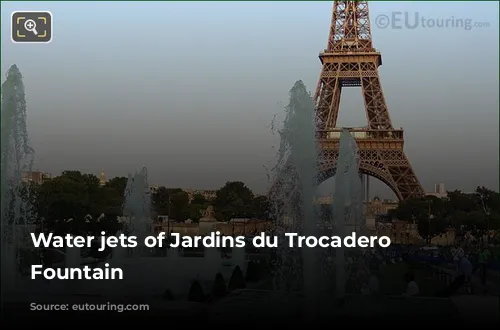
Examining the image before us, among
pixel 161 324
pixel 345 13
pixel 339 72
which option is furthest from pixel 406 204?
pixel 161 324

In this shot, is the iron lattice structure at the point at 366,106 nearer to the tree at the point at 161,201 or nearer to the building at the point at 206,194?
the tree at the point at 161,201

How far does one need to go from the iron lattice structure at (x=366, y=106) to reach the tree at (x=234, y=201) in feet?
62.8

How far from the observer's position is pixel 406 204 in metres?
56.8

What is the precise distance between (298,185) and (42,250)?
1054 centimetres

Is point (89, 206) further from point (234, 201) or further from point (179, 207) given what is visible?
point (234, 201)

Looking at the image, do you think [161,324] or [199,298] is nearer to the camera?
[161,324]

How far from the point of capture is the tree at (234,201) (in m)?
78.1

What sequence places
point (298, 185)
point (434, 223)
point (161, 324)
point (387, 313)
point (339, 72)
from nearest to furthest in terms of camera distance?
1. point (161, 324)
2. point (387, 313)
3. point (298, 185)
4. point (434, 223)
5. point (339, 72)

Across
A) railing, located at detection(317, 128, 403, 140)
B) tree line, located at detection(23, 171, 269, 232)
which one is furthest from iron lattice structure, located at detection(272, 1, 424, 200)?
tree line, located at detection(23, 171, 269, 232)

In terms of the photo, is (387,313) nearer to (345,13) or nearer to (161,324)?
(161,324)

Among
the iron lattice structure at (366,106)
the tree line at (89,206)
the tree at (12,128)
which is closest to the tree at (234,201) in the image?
the tree line at (89,206)

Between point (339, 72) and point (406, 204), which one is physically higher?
point (339, 72)

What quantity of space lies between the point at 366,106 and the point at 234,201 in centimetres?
2553

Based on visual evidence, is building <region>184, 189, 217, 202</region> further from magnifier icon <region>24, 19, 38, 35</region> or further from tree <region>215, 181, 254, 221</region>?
magnifier icon <region>24, 19, 38, 35</region>
